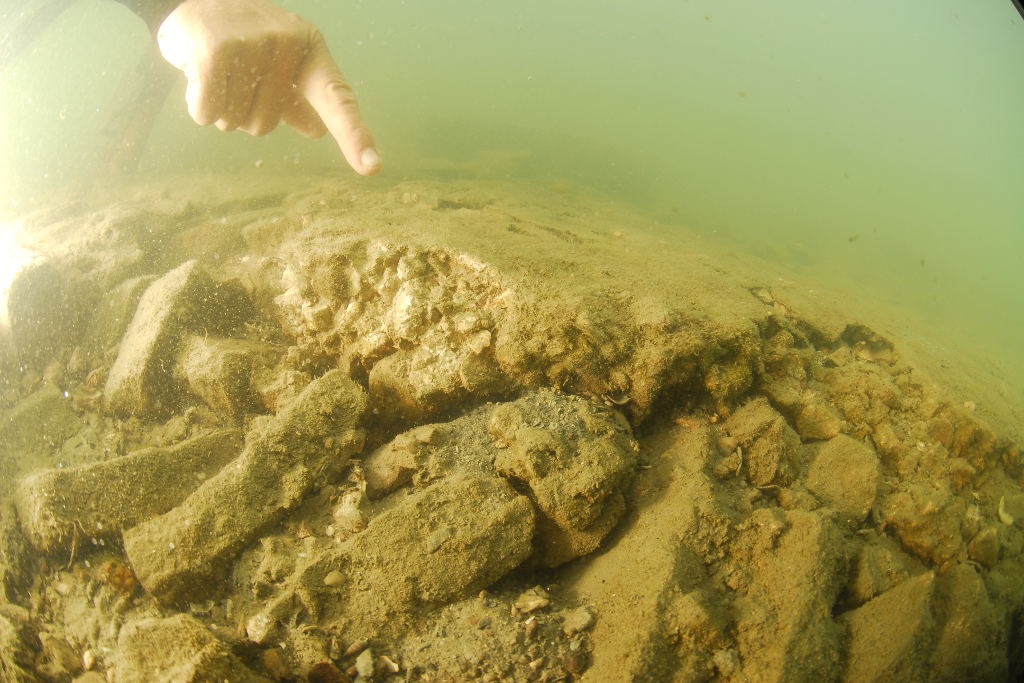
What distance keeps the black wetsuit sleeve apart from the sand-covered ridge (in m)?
1.55

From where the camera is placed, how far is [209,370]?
262 centimetres

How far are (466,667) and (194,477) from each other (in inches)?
59.4

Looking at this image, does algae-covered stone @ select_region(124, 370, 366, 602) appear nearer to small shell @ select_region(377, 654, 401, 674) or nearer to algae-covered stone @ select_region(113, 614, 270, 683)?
algae-covered stone @ select_region(113, 614, 270, 683)

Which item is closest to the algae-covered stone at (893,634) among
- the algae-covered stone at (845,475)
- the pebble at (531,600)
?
the algae-covered stone at (845,475)

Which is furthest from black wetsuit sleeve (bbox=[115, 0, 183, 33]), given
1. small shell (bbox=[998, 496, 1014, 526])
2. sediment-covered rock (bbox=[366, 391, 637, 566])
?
small shell (bbox=[998, 496, 1014, 526])

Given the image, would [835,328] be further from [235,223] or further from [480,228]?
[235,223]

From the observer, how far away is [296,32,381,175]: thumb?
2.14m

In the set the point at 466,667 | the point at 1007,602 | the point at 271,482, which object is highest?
the point at 271,482

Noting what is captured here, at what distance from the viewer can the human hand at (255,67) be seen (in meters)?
2.18

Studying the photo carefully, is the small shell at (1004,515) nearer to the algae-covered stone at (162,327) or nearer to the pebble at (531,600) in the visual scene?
the pebble at (531,600)

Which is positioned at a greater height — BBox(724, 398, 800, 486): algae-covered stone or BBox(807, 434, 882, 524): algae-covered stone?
BBox(724, 398, 800, 486): algae-covered stone

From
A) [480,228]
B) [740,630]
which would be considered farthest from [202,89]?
[740,630]

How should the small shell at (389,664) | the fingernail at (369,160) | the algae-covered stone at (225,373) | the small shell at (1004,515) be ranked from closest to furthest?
the small shell at (389,664) → the fingernail at (369,160) → the small shell at (1004,515) → the algae-covered stone at (225,373)

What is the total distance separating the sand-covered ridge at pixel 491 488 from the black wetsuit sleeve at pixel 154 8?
1554mm
